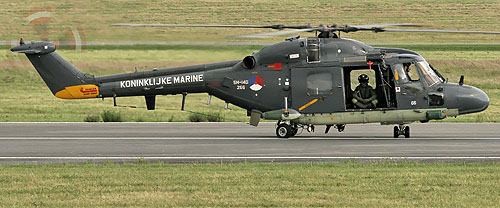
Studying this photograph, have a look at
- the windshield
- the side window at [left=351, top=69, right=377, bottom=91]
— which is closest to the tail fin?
the side window at [left=351, top=69, right=377, bottom=91]

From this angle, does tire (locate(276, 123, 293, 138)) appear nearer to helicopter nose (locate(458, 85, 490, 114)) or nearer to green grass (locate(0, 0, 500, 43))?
helicopter nose (locate(458, 85, 490, 114))

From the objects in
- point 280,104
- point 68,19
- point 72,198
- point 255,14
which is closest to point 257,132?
point 280,104

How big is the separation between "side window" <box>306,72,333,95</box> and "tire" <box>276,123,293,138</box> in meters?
1.18

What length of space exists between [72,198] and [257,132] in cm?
1477

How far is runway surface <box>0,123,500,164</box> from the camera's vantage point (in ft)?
59.2

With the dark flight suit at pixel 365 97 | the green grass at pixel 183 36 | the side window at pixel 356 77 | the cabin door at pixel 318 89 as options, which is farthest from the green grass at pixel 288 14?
the dark flight suit at pixel 365 97

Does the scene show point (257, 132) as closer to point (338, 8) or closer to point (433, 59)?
point (433, 59)

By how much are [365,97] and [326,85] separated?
3.72 feet

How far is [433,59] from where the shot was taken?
5128 centimetres

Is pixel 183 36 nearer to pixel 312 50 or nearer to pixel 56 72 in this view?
pixel 56 72

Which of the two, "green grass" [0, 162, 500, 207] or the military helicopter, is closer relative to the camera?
"green grass" [0, 162, 500, 207]

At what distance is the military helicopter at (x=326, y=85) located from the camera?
22656 mm

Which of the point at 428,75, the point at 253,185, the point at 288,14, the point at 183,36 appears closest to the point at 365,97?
the point at 428,75

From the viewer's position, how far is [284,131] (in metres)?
23.6
